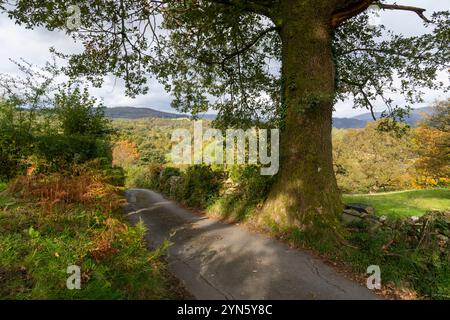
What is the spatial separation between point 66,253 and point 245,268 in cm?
327

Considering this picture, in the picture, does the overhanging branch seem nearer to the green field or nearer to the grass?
the green field

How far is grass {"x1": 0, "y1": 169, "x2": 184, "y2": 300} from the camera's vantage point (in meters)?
3.91

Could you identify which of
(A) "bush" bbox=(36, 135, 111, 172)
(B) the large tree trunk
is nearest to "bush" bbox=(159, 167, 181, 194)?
(A) "bush" bbox=(36, 135, 111, 172)

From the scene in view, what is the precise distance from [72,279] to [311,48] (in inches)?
300

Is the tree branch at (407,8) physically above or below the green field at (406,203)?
above

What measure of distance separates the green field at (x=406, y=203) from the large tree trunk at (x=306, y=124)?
11.5 feet

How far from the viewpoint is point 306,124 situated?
793 cm

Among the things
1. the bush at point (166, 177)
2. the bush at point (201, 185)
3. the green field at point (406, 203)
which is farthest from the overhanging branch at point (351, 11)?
the bush at point (166, 177)

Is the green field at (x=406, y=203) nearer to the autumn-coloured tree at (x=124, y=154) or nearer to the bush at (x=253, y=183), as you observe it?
the bush at (x=253, y=183)

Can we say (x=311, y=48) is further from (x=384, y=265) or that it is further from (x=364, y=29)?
(x=384, y=265)

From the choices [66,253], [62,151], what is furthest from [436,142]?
[66,253]

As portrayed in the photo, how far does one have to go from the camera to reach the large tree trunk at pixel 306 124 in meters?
7.55

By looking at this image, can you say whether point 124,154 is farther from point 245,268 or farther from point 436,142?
point 245,268

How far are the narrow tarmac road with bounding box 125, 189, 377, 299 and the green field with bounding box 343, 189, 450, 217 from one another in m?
4.82
